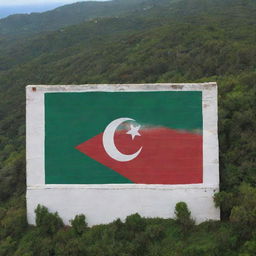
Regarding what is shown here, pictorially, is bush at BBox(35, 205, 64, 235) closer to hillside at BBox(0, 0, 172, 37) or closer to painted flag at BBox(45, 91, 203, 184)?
painted flag at BBox(45, 91, 203, 184)

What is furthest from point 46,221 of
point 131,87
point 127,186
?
point 131,87

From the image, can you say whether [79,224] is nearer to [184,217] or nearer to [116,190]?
[116,190]

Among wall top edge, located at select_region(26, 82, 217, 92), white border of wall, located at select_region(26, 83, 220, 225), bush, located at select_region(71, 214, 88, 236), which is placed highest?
wall top edge, located at select_region(26, 82, 217, 92)

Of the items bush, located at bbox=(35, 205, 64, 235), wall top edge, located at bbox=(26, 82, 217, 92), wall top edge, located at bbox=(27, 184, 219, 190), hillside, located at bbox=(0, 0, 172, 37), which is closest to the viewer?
wall top edge, located at bbox=(26, 82, 217, 92)

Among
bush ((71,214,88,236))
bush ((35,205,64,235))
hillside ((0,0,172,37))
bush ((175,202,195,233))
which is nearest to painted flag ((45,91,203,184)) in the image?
bush ((175,202,195,233))

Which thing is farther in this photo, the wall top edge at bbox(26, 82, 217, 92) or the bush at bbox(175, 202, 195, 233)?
the wall top edge at bbox(26, 82, 217, 92)

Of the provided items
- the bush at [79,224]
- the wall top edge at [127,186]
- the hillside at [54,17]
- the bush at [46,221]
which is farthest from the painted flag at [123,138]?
the hillside at [54,17]

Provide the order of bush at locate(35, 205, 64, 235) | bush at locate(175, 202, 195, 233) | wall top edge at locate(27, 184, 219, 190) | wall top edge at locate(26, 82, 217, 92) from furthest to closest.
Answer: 1. bush at locate(35, 205, 64, 235)
2. wall top edge at locate(27, 184, 219, 190)
3. wall top edge at locate(26, 82, 217, 92)
4. bush at locate(175, 202, 195, 233)
